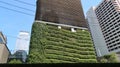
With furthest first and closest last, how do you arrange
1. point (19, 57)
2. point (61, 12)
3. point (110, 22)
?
1. point (110, 22)
2. point (19, 57)
3. point (61, 12)

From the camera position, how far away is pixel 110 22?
248 ft

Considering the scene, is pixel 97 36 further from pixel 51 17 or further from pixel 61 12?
pixel 51 17

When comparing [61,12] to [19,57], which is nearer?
[61,12]

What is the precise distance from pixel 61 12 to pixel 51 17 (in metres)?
3.05

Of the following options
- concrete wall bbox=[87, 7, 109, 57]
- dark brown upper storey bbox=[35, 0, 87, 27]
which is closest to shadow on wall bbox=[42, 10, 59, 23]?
dark brown upper storey bbox=[35, 0, 87, 27]

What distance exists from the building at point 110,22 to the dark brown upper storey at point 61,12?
144 ft

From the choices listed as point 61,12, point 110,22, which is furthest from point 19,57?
point 110,22

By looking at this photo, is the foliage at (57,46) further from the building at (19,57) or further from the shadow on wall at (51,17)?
the building at (19,57)

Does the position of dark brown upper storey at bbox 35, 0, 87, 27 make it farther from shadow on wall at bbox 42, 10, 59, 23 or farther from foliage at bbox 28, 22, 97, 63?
foliage at bbox 28, 22, 97, 63

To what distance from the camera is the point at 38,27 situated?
78.0ft

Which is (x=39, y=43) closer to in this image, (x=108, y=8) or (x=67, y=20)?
(x=67, y=20)

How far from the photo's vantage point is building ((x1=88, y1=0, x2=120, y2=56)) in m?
69.5

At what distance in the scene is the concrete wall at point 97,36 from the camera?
80625mm

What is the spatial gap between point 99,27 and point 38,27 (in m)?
68.0
